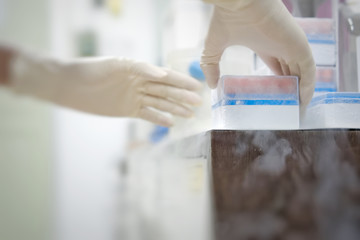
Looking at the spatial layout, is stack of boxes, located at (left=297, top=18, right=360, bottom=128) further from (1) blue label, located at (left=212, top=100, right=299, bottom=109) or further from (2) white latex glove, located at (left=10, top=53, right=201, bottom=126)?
(2) white latex glove, located at (left=10, top=53, right=201, bottom=126)

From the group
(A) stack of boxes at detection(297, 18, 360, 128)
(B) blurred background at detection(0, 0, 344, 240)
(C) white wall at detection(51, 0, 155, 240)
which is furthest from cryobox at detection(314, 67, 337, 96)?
(C) white wall at detection(51, 0, 155, 240)

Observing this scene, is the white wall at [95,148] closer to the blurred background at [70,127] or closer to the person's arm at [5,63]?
the blurred background at [70,127]

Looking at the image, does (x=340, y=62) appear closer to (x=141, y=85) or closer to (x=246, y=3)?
(x=246, y=3)

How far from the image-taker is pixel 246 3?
64cm

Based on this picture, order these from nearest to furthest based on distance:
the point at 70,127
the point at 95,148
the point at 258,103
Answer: the point at 258,103 → the point at 70,127 → the point at 95,148

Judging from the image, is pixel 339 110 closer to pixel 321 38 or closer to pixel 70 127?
pixel 321 38

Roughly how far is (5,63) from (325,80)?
24.6 inches

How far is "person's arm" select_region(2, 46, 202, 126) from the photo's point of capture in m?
0.93

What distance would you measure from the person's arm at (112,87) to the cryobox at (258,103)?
0.26m

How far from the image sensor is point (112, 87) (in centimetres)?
104

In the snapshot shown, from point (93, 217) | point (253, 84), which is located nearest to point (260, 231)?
point (253, 84)

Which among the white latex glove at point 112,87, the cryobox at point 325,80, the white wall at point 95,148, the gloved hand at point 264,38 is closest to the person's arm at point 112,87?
the white latex glove at point 112,87

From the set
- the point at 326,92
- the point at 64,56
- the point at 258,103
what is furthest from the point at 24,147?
the point at 326,92

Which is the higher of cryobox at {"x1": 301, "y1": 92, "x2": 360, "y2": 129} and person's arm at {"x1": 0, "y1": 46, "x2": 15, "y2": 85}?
person's arm at {"x1": 0, "y1": 46, "x2": 15, "y2": 85}
